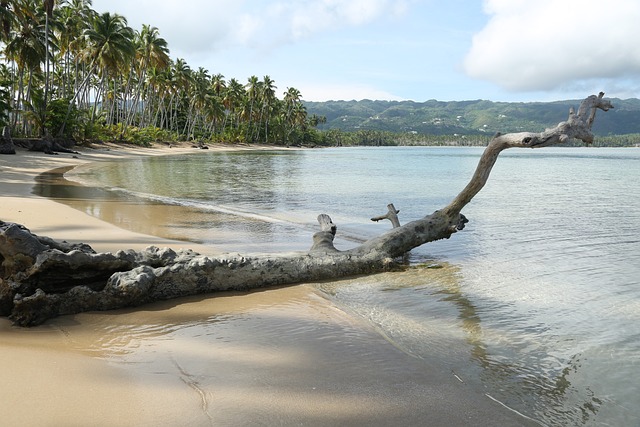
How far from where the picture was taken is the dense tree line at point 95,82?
3819cm

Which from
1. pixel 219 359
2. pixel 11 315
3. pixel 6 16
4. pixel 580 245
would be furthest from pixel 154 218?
pixel 6 16

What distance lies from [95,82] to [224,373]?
8300 centimetres

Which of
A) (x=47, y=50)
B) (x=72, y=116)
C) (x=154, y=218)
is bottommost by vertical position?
(x=154, y=218)

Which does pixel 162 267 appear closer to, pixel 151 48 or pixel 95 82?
pixel 151 48

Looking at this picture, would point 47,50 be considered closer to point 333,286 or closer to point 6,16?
point 6,16

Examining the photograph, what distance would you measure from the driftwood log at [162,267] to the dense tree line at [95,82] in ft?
99.6

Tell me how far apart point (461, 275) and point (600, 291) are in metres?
1.84

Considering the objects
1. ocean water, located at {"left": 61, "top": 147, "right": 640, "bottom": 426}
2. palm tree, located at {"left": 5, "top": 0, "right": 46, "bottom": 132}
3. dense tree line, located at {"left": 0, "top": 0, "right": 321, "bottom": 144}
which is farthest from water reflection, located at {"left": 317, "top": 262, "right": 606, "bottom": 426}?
palm tree, located at {"left": 5, "top": 0, "right": 46, "bottom": 132}

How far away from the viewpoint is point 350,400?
3.33m

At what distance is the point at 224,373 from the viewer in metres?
3.67

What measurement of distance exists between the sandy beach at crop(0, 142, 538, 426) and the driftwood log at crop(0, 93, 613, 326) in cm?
18

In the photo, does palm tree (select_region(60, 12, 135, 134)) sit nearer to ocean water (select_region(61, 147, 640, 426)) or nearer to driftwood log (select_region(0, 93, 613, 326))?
ocean water (select_region(61, 147, 640, 426))

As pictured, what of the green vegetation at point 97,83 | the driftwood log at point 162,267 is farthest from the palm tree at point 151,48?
the driftwood log at point 162,267

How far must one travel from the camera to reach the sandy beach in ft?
10.0
